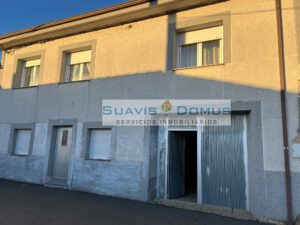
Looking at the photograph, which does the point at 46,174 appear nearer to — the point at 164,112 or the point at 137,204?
the point at 137,204

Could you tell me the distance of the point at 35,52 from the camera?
421 inches

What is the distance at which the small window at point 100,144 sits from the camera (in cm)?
863

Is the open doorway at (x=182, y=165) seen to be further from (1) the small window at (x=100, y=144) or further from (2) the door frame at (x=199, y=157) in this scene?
(1) the small window at (x=100, y=144)

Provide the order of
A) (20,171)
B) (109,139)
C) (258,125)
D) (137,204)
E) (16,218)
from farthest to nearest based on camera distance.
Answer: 1. (20,171)
2. (109,139)
3. (137,204)
4. (258,125)
5. (16,218)

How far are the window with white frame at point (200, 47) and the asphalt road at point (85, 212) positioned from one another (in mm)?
4062

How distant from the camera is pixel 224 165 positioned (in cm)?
693

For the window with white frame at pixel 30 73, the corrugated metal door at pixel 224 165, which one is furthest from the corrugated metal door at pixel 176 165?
the window with white frame at pixel 30 73

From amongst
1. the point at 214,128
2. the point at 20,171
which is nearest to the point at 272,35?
the point at 214,128

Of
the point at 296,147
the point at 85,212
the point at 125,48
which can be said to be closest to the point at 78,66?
the point at 125,48

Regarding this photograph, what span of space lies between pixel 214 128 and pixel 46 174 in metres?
6.14

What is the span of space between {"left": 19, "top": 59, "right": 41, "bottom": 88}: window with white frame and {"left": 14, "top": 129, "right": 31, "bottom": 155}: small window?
1941 mm

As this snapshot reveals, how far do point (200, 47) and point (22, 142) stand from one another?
25.2 feet

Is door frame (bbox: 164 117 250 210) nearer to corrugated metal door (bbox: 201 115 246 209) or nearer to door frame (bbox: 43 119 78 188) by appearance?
corrugated metal door (bbox: 201 115 246 209)

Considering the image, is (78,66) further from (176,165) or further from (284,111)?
(284,111)
